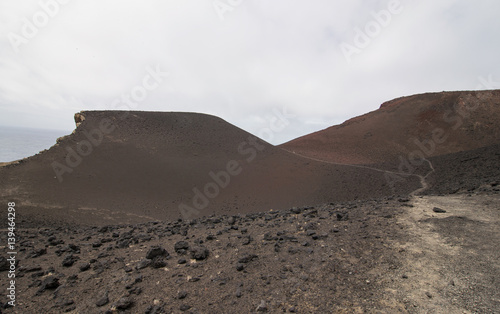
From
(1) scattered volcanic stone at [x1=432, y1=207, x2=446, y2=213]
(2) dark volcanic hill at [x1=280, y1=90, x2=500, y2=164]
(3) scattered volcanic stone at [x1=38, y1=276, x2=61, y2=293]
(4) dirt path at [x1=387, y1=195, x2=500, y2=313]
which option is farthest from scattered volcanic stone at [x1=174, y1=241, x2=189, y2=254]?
(2) dark volcanic hill at [x1=280, y1=90, x2=500, y2=164]

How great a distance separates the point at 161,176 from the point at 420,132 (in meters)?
26.2

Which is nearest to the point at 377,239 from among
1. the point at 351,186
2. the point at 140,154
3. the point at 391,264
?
the point at 391,264

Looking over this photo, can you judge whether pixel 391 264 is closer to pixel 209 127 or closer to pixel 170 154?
pixel 170 154

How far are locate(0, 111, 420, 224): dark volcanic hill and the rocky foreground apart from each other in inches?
242

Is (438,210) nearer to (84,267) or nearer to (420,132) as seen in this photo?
(84,267)

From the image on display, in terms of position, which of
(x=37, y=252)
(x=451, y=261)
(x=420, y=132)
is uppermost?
(x=420, y=132)

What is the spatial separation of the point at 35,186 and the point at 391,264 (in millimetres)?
13137

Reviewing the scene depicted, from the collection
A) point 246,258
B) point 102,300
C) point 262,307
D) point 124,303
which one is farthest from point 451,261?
point 102,300

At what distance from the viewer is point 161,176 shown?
46.3 feet

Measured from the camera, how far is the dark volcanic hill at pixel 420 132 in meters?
23.0

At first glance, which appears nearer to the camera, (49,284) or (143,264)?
(49,284)

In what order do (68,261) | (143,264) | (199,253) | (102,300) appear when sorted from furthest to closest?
1. (68,261)
2. (199,253)
3. (143,264)
4. (102,300)

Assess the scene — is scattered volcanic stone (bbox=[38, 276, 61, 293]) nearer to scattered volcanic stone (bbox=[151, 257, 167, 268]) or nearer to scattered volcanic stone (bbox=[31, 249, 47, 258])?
scattered volcanic stone (bbox=[151, 257, 167, 268])

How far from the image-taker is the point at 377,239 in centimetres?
397
